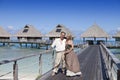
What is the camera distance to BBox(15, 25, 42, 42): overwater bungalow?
56.5 meters

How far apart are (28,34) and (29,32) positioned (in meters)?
0.56

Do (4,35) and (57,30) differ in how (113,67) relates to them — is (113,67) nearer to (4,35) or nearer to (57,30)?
(57,30)

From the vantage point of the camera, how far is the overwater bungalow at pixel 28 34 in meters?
Answer: 56.5

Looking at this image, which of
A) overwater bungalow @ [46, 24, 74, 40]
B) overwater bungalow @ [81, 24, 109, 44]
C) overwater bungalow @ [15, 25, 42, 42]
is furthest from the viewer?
overwater bungalow @ [15, 25, 42, 42]

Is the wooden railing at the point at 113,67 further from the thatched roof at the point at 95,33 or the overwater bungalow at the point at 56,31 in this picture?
the overwater bungalow at the point at 56,31

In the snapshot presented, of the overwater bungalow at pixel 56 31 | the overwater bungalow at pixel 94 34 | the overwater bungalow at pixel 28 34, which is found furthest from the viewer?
the overwater bungalow at pixel 28 34

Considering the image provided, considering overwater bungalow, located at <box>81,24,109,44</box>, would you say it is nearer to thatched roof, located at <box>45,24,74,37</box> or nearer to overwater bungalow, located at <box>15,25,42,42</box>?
thatched roof, located at <box>45,24,74,37</box>

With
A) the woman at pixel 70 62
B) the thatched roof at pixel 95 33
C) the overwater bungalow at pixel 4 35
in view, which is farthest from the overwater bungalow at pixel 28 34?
the woman at pixel 70 62

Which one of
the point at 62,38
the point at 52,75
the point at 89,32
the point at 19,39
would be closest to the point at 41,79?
the point at 52,75

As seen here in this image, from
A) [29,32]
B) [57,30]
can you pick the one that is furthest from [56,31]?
[29,32]

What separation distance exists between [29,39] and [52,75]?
159ft

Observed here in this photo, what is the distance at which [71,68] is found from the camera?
8172 millimetres

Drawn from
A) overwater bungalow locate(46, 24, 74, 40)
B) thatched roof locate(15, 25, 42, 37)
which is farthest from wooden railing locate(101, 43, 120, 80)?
thatched roof locate(15, 25, 42, 37)

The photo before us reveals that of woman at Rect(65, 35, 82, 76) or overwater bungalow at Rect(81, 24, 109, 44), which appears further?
overwater bungalow at Rect(81, 24, 109, 44)
